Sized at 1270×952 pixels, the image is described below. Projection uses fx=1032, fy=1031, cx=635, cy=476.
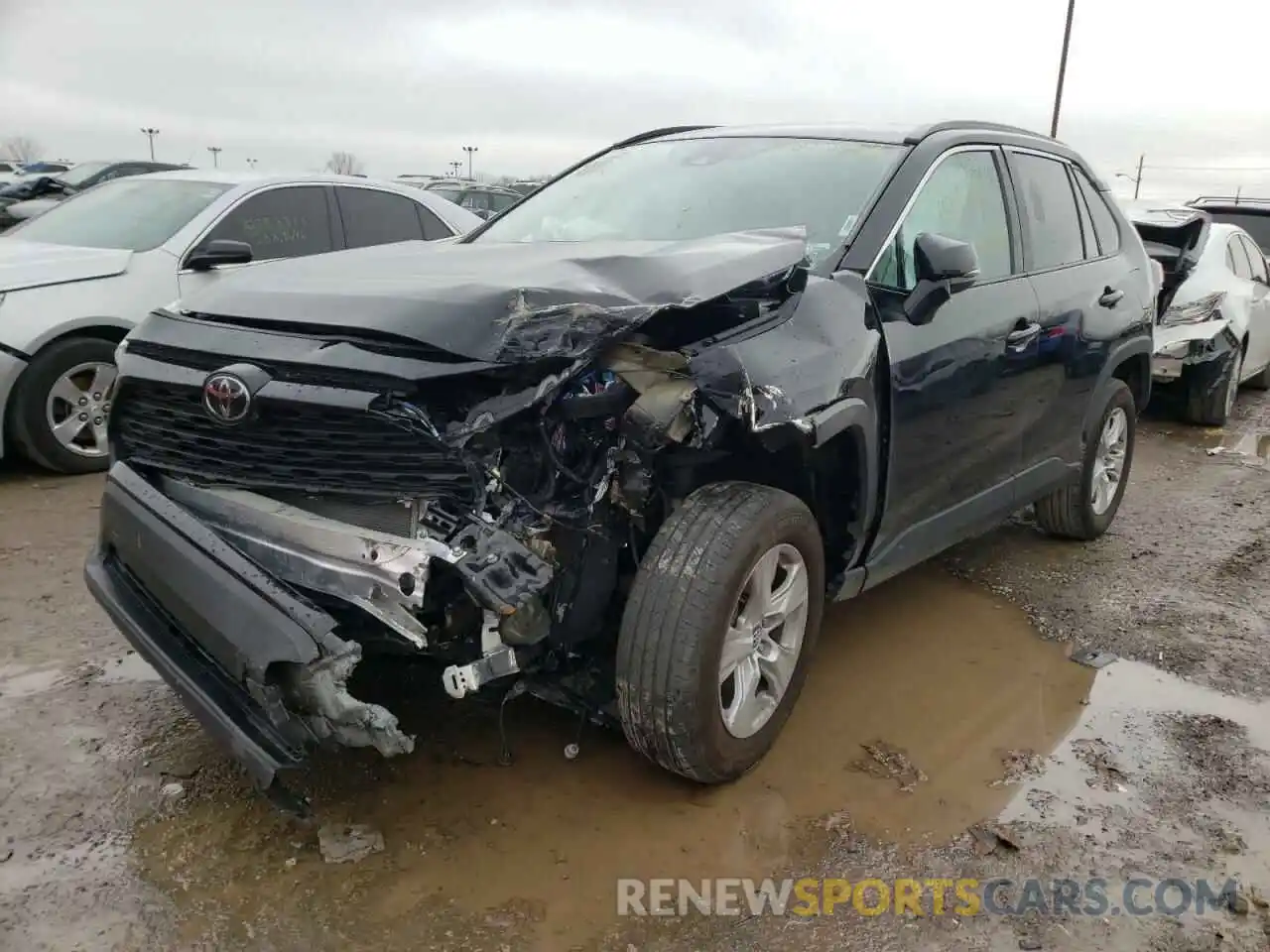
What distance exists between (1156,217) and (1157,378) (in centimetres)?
154

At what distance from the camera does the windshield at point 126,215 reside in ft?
19.6

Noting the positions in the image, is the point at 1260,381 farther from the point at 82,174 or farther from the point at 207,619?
the point at 82,174

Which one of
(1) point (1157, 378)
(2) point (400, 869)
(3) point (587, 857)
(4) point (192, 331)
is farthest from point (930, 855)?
(1) point (1157, 378)

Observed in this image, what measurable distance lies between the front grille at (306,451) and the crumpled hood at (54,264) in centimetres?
323

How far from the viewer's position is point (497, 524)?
249cm

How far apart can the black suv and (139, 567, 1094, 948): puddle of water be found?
0.59 ft

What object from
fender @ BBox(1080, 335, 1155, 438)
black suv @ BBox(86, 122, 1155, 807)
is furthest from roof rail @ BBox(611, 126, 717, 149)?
fender @ BBox(1080, 335, 1155, 438)

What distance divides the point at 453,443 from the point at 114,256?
168 inches

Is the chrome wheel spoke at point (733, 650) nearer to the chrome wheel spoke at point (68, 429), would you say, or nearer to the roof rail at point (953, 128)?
the roof rail at point (953, 128)

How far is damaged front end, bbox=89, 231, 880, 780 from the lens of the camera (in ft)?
8.04

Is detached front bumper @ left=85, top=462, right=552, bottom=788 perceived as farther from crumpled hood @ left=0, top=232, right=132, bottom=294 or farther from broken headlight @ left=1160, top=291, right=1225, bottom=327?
broken headlight @ left=1160, top=291, right=1225, bottom=327

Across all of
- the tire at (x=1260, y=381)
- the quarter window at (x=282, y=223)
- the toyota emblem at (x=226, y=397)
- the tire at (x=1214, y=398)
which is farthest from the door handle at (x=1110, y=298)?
the tire at (x=1260, y=381)

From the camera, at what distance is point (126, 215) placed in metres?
6.23

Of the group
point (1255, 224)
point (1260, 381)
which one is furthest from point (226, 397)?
point (1255, 224)
